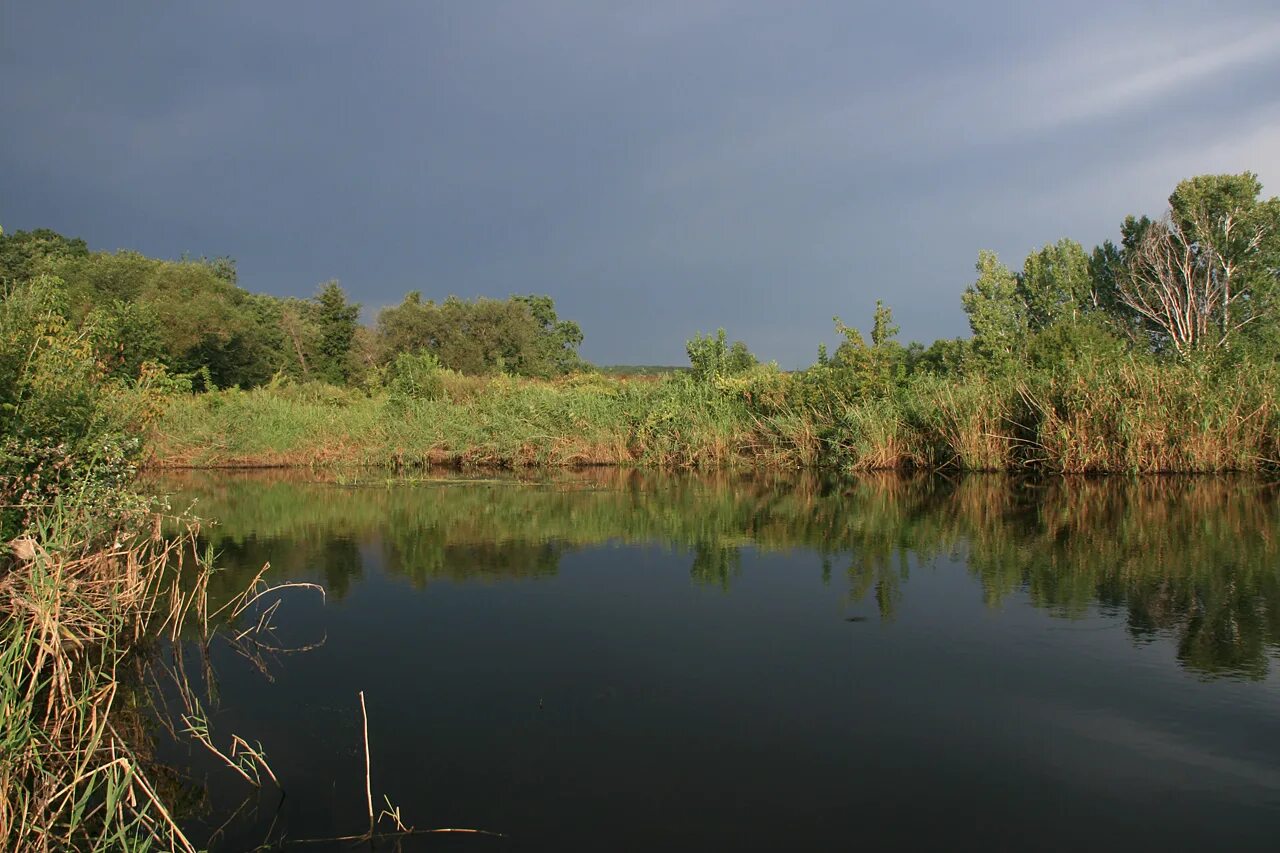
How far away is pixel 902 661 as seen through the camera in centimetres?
590

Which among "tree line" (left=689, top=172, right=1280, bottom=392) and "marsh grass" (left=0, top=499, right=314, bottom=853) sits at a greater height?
"tree line" (left=689, top=172, right=1280, bottom=392)

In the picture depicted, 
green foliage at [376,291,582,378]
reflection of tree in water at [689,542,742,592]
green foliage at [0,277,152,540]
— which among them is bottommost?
reflection of tree in water at [689,542,742,592]

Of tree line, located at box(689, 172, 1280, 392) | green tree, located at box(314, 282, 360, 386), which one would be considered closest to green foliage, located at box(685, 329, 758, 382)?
tree line, located at box(689, 172, 1280, 392)

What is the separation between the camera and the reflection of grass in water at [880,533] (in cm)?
737

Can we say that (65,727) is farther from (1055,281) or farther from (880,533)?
(1055,281)

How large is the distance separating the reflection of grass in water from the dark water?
0.07 metres

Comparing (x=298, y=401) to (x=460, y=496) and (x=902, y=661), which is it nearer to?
(x=460, y=496)

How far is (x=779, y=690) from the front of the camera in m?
5.36

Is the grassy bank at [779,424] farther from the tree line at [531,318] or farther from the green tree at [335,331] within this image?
the green tree at [335,331]

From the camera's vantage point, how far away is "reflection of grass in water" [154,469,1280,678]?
737cm

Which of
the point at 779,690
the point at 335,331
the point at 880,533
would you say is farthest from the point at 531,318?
the point at 779,690

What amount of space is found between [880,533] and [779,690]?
617 cm

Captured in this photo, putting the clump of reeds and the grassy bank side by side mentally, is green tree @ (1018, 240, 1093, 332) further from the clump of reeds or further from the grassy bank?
the clump of reeds

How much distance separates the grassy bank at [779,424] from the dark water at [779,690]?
578cm
